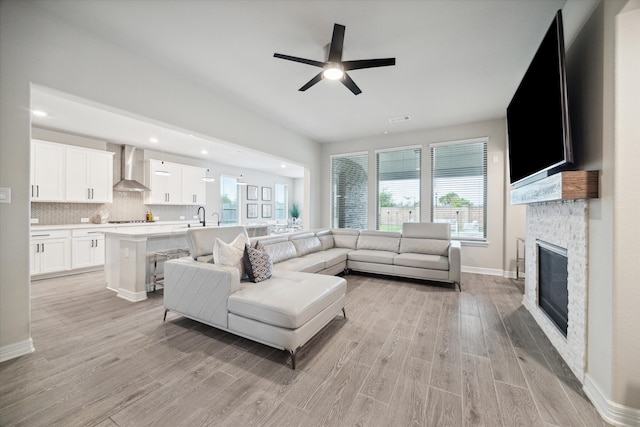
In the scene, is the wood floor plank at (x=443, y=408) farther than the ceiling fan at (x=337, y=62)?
No

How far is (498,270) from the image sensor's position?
4762mm

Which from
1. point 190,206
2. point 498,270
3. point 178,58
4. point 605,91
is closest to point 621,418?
point 605,91

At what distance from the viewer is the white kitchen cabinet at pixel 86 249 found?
484 cm

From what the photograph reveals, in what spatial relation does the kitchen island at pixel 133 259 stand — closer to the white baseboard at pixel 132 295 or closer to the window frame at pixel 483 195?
the white baseboard at pixel 132 295

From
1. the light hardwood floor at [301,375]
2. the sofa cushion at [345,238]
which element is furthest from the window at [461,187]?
the light hardwood floor at [301,375]

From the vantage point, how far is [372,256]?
4609 millimetres

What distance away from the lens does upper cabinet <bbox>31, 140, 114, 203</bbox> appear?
4.58m

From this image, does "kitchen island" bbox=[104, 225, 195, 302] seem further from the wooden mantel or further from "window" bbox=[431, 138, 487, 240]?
"window" bbox=[431, 138, 487, 240]

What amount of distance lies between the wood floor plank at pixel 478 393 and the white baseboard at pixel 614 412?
56 centimetres

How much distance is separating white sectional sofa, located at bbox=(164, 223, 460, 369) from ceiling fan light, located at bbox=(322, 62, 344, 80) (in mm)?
2004

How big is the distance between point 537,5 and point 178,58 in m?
3.49

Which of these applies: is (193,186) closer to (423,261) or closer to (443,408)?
(423,261)

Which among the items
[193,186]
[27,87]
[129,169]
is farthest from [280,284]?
[193,186]

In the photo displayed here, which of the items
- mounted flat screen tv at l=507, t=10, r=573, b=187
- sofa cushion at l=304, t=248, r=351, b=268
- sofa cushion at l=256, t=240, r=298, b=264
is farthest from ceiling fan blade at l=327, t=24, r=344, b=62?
sofa cushion at l=304, t=248, r=351, b=268
